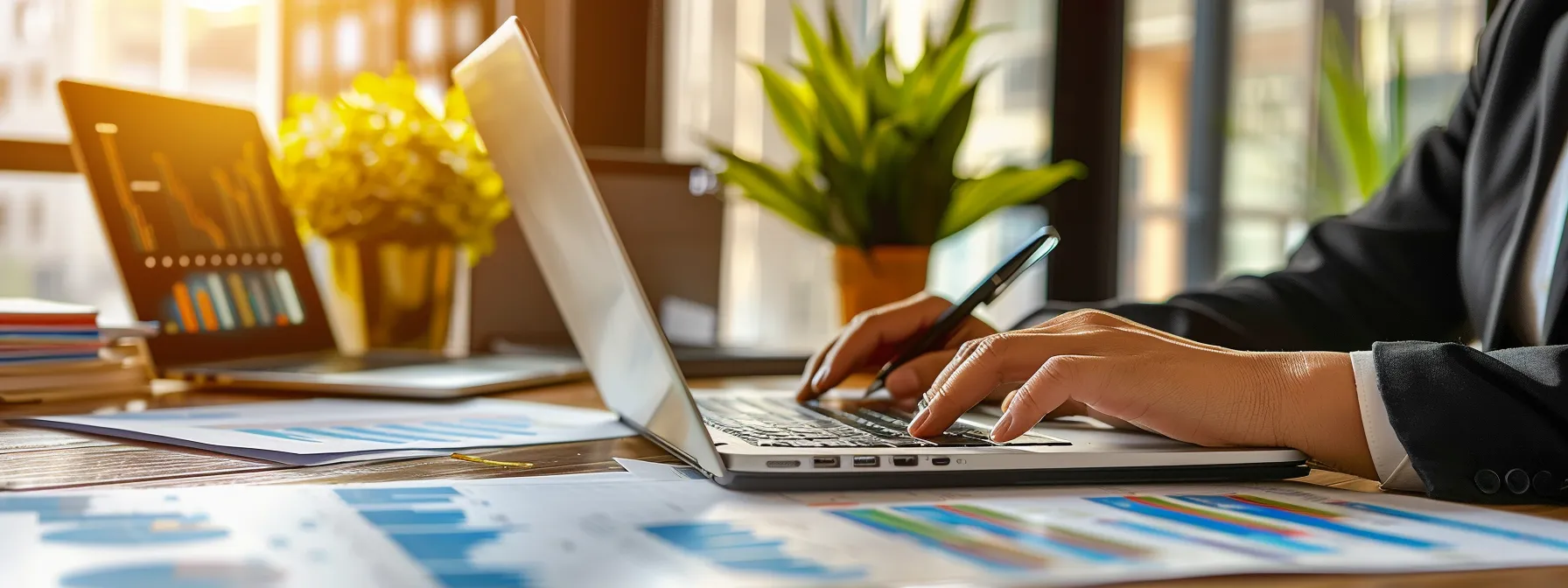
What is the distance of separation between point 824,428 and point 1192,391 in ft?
0.74

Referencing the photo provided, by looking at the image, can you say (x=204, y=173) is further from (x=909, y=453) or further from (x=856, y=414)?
(x=909, y=453)

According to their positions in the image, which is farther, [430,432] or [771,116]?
[771,116]

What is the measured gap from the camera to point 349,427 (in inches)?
33.9

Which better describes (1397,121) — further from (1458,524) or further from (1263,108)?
(1458,524)

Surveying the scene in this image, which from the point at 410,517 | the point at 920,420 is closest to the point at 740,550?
the point at 410,517

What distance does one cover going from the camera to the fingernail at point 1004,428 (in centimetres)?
67

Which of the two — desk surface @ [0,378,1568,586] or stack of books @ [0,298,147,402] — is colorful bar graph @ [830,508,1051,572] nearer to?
desk surface @ [0,378,1568,586]

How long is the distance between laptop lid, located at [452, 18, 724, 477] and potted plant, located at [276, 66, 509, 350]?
0.45m

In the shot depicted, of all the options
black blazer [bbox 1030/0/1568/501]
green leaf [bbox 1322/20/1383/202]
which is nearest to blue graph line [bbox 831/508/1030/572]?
black blazer [bbox 1030/0/1568/501]

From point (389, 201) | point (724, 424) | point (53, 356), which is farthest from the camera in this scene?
point (389, 201)

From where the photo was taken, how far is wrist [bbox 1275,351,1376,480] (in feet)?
2.33

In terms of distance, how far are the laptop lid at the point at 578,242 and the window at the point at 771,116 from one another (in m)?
1.75

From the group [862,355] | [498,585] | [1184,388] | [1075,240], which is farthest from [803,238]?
[498,585]

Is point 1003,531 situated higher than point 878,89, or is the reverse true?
point 878,89
